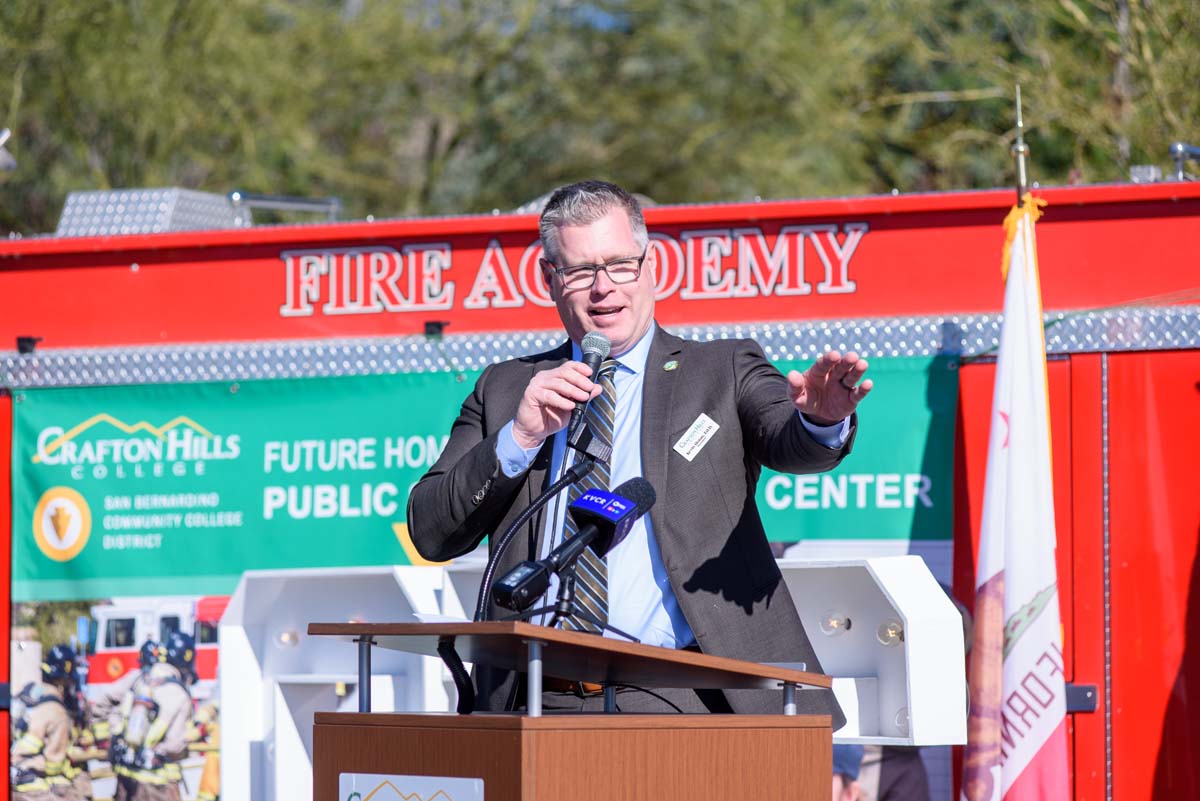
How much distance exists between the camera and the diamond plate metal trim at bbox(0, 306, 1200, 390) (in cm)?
464

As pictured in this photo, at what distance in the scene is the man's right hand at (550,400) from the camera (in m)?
2.60

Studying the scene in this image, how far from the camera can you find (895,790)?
15.2 feet

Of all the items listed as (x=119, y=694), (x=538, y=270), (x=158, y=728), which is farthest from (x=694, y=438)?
(x=119, y=694)

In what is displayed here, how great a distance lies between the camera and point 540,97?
15758 mm

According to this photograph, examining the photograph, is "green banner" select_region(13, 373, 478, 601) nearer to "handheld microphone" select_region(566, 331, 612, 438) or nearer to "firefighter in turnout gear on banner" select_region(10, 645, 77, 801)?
"firefighter in turnout gear on banner" select_region(10, 645, 77, 801)

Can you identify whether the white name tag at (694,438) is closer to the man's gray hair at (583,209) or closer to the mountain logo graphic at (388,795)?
the man's gray hair at (583,209)

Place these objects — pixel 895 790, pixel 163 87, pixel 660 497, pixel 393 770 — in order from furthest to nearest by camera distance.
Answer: pixel 163 87
pixel 895 790
pixel 660 497
pixel 393 770

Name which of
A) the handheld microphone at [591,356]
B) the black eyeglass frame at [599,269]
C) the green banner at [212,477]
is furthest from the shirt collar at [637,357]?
the green banner at [212,477]

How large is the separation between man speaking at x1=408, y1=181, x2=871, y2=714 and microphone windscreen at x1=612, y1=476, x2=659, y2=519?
11.6 inches

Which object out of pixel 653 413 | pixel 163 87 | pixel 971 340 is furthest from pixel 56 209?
pixel 653 413

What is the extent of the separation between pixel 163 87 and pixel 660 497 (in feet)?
34.1

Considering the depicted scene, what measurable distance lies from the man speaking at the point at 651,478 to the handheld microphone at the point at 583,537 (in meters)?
0.32

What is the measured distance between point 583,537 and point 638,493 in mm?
150

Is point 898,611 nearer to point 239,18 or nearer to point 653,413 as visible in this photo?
point 653,413
